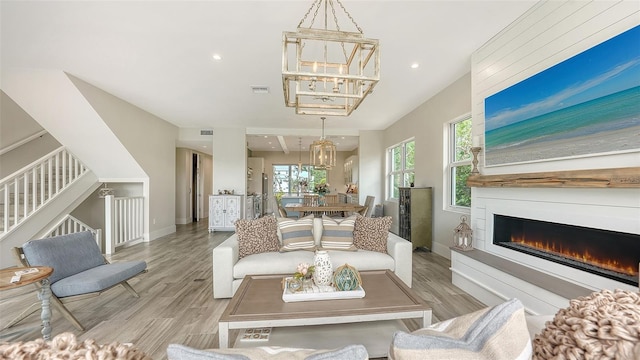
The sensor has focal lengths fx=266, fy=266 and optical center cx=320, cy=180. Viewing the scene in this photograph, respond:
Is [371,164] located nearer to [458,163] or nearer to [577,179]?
[458,163]

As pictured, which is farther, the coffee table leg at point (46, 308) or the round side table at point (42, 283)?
the coffee table leg at point (46, 308)

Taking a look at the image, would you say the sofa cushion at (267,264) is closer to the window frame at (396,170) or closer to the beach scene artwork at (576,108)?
the beach scene artwork at (576,108)

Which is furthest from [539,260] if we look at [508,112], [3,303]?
[3,303]

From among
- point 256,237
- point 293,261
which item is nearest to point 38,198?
point 256,237

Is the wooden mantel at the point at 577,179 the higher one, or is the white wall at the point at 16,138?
the white wall at the point at 16,138

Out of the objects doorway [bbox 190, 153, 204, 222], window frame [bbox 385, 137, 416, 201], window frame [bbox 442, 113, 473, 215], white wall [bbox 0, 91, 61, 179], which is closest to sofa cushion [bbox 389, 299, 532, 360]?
window frame [bbox 442, 113, 473, 215]

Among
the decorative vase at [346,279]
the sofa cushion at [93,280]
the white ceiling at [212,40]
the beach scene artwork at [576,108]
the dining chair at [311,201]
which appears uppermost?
the white ceiling at [212,40]

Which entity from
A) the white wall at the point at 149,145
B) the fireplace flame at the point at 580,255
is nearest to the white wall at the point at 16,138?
the white wall at the point at 149,145

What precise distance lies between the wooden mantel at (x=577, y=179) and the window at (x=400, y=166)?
10.6 feet

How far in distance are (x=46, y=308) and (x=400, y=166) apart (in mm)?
6421

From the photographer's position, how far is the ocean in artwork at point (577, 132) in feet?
5.83

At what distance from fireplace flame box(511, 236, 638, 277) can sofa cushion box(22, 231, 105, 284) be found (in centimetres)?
445

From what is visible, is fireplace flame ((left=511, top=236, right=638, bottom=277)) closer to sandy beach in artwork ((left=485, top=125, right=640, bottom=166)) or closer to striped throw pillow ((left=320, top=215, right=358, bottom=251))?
sandy beach in artwork ((left=485, top=125, right=640, bottom=166))

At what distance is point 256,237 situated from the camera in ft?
10.2
